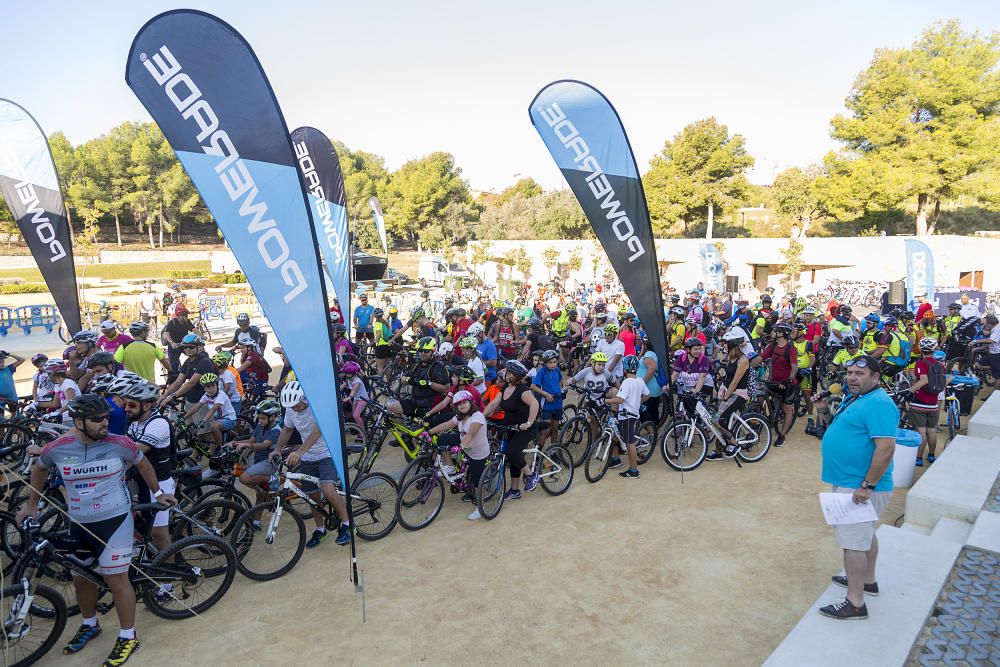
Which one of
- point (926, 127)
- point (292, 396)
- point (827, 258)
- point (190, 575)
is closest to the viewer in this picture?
point (190, 575)

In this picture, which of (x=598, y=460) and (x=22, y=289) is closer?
(x=598, y=460)

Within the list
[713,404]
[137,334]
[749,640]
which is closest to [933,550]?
[749,640]

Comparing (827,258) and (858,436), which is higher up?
(827,258)

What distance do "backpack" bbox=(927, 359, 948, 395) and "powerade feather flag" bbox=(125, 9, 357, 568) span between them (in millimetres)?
7226

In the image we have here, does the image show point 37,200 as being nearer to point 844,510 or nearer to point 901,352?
point 844,510

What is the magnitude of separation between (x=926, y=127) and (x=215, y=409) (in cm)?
4071

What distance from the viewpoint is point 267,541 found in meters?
5.18

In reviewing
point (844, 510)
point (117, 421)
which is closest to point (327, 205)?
point (117, 421)

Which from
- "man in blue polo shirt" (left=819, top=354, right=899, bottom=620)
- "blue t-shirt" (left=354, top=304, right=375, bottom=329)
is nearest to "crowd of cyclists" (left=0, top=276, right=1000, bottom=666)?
"man in blue polo shirt" (left=819, top=354, right=899, bottom=620)

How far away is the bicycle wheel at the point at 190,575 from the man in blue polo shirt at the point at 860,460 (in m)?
4.71

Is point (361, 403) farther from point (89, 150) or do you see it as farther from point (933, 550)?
point (89, 150)

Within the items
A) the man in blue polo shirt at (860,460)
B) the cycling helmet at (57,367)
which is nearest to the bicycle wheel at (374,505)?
the man in blue polo shirt at (860,460)

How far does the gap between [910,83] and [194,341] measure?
40.4 m

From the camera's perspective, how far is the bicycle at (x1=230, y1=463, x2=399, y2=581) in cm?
515
